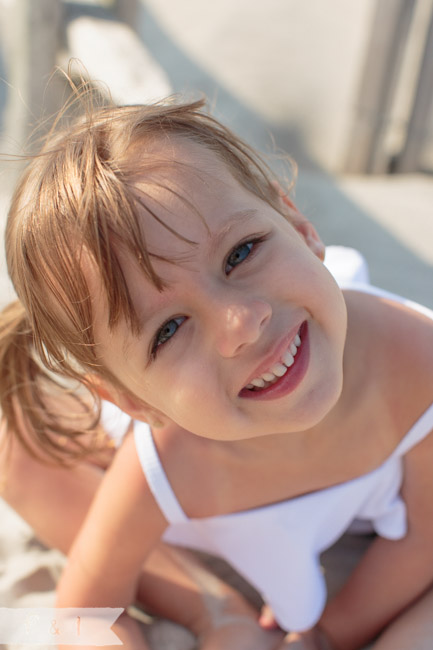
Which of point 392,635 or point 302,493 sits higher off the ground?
point 302,493

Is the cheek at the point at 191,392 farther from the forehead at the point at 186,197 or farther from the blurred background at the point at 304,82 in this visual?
the blurred background at the point at 304,82

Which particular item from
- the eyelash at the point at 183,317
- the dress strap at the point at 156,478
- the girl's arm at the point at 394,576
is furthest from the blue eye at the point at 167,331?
the girl's arm at the point at 394,576

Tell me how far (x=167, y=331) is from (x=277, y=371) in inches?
6.6

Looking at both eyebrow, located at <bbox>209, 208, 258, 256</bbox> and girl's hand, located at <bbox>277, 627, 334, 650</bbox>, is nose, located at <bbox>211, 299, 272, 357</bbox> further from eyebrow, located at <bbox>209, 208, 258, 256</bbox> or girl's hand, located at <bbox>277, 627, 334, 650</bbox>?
girl's hand, located at <bbox>277, 627, 334, 650</bbox>

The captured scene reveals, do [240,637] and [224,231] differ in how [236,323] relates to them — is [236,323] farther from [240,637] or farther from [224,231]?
[240,637]

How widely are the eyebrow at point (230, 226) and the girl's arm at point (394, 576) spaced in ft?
1.79

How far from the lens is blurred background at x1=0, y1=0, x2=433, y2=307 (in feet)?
8.42

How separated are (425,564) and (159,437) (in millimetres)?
533

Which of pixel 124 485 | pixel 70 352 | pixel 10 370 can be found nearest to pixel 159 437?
pixel 124 485

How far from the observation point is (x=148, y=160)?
3.31 ft

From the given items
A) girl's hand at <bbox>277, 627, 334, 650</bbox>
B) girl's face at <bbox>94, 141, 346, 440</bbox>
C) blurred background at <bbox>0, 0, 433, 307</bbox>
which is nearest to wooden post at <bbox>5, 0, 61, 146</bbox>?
blurred background at <bbox>0, 0, 433, 307</bbox>

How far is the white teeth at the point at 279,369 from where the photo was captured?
1030 millimetres

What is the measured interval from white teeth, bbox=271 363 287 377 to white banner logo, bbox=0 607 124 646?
573 millimetres

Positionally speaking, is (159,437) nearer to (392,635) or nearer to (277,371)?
(277,371)
